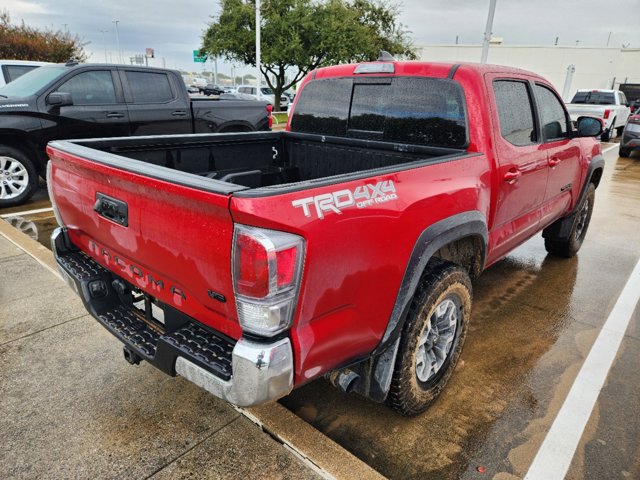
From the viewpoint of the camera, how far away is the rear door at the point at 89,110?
20.9 feet

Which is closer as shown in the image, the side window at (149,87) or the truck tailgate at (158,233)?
the truck tailgate at (158,233)

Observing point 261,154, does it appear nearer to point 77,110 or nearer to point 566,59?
point 77,110

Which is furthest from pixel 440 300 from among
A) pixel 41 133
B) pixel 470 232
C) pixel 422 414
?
pixel 41 133

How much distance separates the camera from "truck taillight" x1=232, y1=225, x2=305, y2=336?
1640 millimetres

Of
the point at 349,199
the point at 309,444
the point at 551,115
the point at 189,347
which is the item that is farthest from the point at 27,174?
the point at 551,115

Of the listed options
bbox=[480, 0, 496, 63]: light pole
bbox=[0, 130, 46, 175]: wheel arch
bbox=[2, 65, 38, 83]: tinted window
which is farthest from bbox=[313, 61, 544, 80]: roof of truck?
bbox=[480, 0, 496, 63]: light pole

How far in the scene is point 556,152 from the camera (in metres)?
3.90

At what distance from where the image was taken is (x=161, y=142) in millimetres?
3238

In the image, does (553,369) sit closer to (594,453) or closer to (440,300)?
Answer: (594,453)

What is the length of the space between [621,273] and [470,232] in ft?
10.7

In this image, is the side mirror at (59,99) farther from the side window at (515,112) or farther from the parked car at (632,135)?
the parked car at (632,135)

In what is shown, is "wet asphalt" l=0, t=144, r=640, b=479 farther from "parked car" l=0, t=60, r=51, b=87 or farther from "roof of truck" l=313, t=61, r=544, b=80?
"parked car" l=0, t=60, r=51, b=87

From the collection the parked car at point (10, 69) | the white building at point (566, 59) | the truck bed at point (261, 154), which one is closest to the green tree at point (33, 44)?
the parked car at point (10, 69)

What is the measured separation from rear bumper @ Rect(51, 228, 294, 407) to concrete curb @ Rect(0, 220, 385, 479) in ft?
2.20
